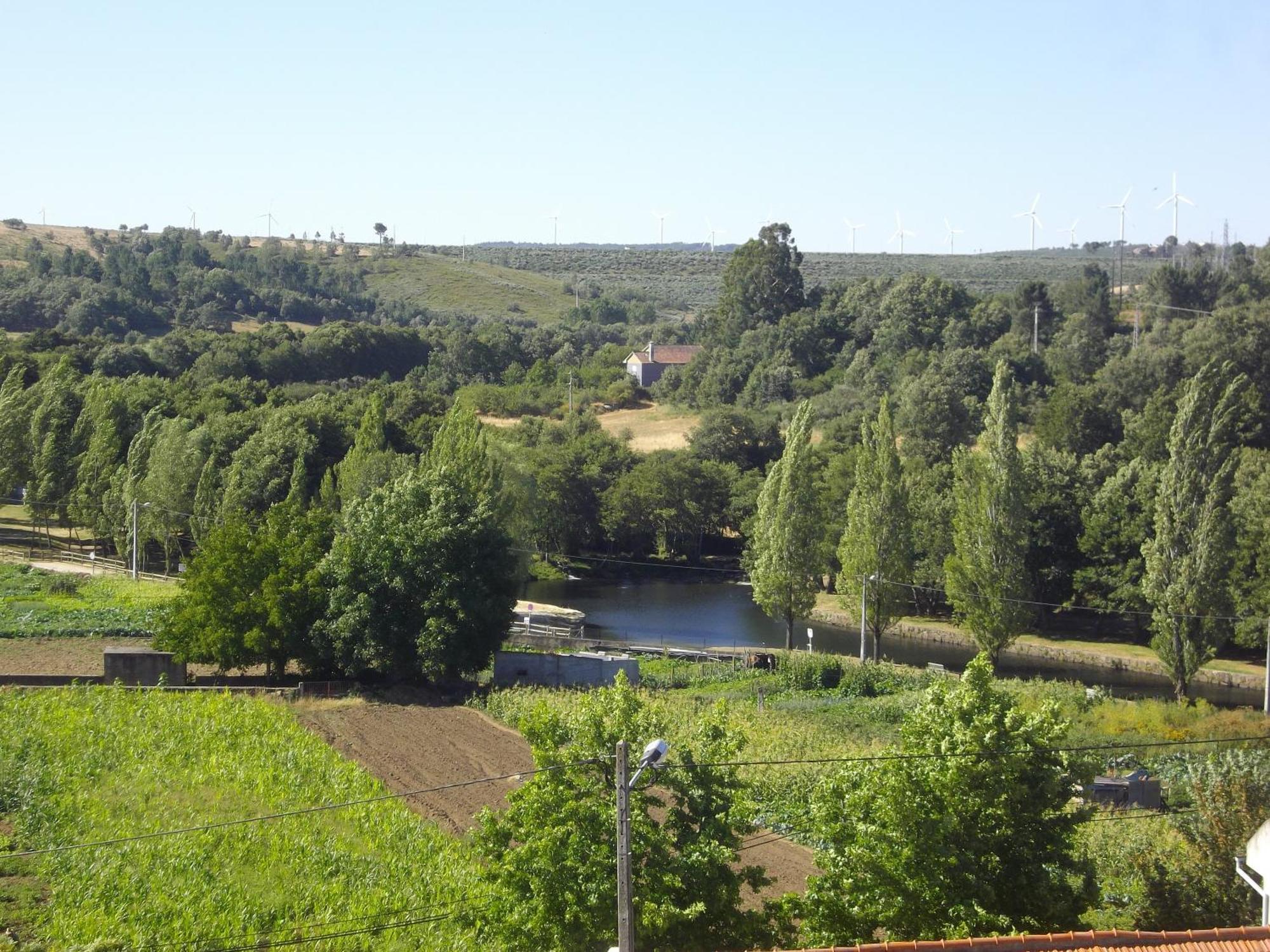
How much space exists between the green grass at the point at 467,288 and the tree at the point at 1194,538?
9538cm

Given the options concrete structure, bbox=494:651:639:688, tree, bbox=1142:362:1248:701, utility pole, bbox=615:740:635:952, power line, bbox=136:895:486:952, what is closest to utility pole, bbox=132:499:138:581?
concrete structure, bbox=494:651:639:688

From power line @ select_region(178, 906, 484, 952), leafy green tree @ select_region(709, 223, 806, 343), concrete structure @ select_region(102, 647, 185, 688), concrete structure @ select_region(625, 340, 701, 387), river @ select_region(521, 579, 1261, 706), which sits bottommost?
river @ select_region(521, 579, 1261, 706)

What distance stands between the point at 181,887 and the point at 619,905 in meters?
8.91

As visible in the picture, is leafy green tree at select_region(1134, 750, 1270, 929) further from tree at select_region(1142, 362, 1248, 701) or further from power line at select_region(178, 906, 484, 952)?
tree at select_region(1142, 362, 1248, 701)

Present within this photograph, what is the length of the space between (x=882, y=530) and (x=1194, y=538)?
853cm

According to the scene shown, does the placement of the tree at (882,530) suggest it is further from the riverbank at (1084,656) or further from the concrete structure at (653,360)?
the concrete structure at (653,360)

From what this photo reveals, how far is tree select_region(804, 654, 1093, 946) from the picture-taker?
43.7 feet

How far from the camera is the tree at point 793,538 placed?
38250 mm

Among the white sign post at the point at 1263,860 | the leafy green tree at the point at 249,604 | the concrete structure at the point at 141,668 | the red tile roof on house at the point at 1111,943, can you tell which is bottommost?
the concrete structure at the point at 141,668

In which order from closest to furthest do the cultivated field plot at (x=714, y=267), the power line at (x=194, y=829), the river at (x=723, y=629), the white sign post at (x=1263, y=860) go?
1. the white sign post at (x=1263, y=860)
2. the power line at (x=194, y=829)
3. the river at (x=723, y=629)
4. the cultivated field plot at (x=714, y=267)

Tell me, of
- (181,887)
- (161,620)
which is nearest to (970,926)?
(181,887)

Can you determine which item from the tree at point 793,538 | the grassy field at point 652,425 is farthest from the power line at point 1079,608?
the grassy field at point 652,425

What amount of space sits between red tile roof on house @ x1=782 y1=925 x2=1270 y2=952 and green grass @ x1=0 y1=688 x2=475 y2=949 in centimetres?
729

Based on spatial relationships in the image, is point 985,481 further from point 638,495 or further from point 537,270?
point 537,270
